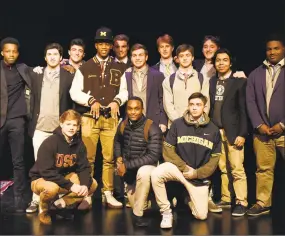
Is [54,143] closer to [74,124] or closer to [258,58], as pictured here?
[74,124]

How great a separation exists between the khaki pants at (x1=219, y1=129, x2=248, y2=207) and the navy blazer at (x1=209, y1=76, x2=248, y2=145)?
0.29 ft

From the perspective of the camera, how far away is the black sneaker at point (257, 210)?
14.1 feet

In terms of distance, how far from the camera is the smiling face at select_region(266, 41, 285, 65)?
14.1 feet

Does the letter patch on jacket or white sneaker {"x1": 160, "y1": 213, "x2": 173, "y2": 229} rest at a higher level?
the letter patch on jacket

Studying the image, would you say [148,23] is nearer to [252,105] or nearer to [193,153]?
[252,105]

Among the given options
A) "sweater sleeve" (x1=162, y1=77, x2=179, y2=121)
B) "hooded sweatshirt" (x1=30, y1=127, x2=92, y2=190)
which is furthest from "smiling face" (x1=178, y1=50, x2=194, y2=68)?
"hooded sweatshirt" (x1=30, y1=127, x2=92, y2=190)

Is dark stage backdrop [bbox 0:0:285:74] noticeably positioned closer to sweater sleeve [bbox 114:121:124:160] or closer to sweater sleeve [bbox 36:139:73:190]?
sweater sleeve [bbox 114:121:124:160]

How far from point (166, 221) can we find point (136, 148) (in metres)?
0.72

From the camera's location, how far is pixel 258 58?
18.8ft

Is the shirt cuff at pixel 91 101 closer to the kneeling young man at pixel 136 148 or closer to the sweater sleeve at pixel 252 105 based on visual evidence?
the kneeling young man at pixel 136 148

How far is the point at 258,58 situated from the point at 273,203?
1.78 m

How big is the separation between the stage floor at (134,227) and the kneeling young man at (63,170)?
17cm

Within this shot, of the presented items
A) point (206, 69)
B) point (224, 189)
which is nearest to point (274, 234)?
point (224, 189)

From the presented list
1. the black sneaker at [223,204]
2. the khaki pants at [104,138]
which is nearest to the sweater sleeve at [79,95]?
the khaki pants at [104,138]
